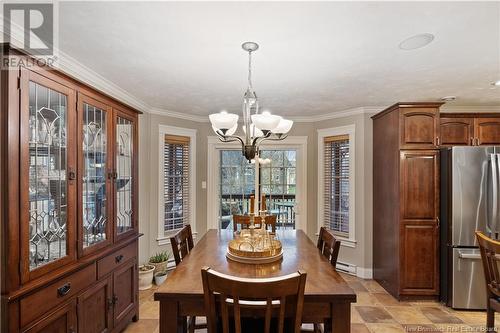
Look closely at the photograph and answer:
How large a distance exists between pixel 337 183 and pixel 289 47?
2.79 metres

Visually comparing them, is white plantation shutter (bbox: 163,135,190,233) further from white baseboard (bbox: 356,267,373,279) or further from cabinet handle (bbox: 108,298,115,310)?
A: white baseboard (bbox: 356,267,373,279)

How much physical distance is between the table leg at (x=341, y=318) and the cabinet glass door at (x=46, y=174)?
167 cm

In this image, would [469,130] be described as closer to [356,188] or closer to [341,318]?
[356,188]

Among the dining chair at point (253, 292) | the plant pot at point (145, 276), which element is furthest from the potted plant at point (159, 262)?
the dining chair at point (253, 292)

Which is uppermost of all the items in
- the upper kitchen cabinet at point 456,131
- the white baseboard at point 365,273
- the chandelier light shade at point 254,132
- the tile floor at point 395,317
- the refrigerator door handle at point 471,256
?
the upper kitchen cabinet at point 456,131

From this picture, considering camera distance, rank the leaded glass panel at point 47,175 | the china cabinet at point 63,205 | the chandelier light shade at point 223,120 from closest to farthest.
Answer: the china cabinet at point 63,205 < the leaded glass panel at point 47,175 < the chandelier light shade at point 223,120

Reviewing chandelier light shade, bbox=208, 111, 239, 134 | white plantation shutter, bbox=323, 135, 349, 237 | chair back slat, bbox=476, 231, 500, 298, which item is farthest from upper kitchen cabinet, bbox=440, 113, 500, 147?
chandelier light shade, bbox=208, 111, 239, 134

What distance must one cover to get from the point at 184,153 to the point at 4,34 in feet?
9.26

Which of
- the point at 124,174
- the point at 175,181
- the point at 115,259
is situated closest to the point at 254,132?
the point at 124,174

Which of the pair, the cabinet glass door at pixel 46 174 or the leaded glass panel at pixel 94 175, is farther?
the leaded glass panel at pixel 94 175

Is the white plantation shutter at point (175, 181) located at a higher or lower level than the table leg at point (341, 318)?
higher

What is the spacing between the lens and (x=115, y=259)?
7.65 feet

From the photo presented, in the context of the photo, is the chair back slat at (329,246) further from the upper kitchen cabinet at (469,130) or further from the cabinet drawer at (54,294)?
the upper kitchen cabinet at (469,130)

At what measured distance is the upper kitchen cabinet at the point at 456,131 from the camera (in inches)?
135
